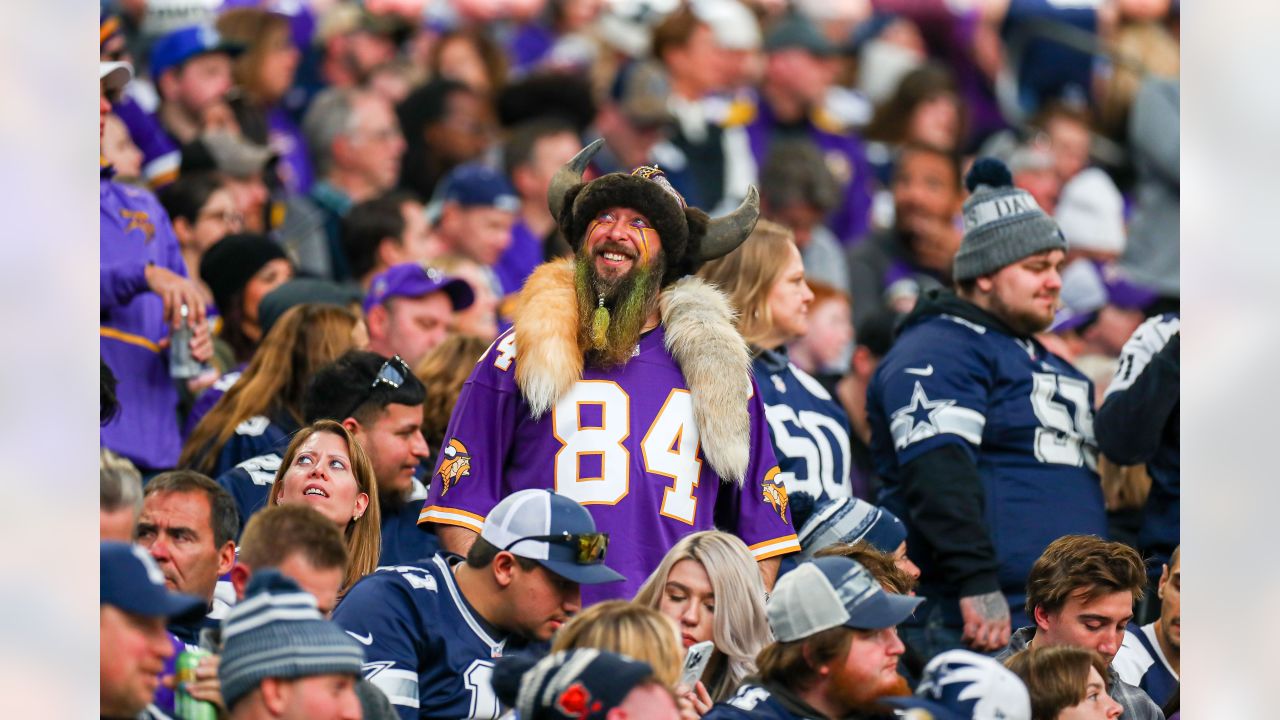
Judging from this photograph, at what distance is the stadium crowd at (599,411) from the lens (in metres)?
5.24

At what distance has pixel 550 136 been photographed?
11.8 meters

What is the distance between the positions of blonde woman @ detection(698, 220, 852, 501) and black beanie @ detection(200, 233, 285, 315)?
2176 mm

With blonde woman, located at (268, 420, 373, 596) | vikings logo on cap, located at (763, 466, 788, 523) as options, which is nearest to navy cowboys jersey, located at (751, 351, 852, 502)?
vikings logo on cap, located at (763, 466, 788, 523)

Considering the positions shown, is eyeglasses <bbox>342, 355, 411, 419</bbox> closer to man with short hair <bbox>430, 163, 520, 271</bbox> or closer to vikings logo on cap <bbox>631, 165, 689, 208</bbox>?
vikings logo on cap <bbox>631, 165, 689, 208</bbox>

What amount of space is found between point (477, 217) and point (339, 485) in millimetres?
4477

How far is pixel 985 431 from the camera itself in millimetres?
7547

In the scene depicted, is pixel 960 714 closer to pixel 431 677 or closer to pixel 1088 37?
pixel 431 677

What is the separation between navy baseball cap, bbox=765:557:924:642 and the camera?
17.5 feet

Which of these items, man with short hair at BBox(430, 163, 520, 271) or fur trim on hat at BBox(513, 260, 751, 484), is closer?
fur trim on hat at BBox(513, 260, 751, 484)

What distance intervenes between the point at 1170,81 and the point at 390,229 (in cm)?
554

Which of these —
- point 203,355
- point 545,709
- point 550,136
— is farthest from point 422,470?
point 550,136

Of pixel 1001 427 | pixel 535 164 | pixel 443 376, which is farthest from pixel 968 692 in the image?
pixel 535 164

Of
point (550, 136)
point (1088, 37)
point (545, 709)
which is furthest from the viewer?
point (1088, 37)

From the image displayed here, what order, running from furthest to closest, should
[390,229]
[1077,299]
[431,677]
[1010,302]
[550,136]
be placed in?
[550,136]
[1077,299]
[390,229]
[1010,302]
[431,677]
